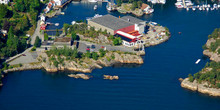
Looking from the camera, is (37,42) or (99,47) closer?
(37,42)

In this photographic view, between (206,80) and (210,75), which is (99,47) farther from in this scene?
(210,75)

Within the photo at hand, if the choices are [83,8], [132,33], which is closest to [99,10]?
[83,8]

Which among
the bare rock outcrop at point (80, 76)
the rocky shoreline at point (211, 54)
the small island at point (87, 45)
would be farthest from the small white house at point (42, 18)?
the rocky shoreline at point (211, 54)

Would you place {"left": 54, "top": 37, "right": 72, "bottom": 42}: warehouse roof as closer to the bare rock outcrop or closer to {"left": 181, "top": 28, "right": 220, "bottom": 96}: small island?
the bare rock outcrop

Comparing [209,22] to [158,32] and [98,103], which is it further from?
[98,103]

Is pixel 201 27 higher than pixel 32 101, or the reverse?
pixel 201 27

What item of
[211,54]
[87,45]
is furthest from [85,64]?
[211,54]

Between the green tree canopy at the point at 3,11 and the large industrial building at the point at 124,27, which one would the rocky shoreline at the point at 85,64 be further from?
the green tree canopy at the point at 3,11
